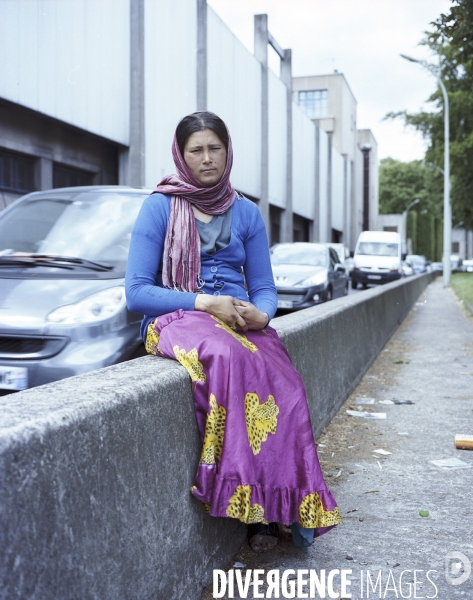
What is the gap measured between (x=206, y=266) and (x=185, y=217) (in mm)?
236

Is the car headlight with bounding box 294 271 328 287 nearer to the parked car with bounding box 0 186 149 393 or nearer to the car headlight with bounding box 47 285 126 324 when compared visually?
the parked car with bounding box 0 186 149 393

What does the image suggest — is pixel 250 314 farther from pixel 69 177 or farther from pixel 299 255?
pixel 69 177

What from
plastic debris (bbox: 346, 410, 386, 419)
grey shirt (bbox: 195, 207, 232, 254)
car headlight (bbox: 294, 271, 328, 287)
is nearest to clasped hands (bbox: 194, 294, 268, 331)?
grey shirt (bbox: 195, 207, 232, 254)

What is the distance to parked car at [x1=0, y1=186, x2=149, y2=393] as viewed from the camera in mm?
4191

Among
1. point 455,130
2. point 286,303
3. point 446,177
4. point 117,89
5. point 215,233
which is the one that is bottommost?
point 286,303

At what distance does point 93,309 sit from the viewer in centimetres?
441

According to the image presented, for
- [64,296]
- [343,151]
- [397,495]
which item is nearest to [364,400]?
[397,495]

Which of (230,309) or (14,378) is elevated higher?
(230,309)

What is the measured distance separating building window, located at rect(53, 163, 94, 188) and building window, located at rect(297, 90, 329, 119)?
45021 mm

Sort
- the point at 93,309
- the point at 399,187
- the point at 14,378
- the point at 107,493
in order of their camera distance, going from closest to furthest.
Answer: the point at 107,493 → the point at 14,378 → the point at 93,309 → the point at 399,187

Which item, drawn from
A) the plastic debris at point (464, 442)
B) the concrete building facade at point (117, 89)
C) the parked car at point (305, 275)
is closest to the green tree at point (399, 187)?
the concrete building facade at point (117, 89)

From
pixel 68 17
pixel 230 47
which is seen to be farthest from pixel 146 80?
pixel 230 47

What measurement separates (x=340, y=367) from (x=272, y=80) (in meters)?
29.0

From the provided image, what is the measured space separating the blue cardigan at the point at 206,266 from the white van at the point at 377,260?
95.2 ft
